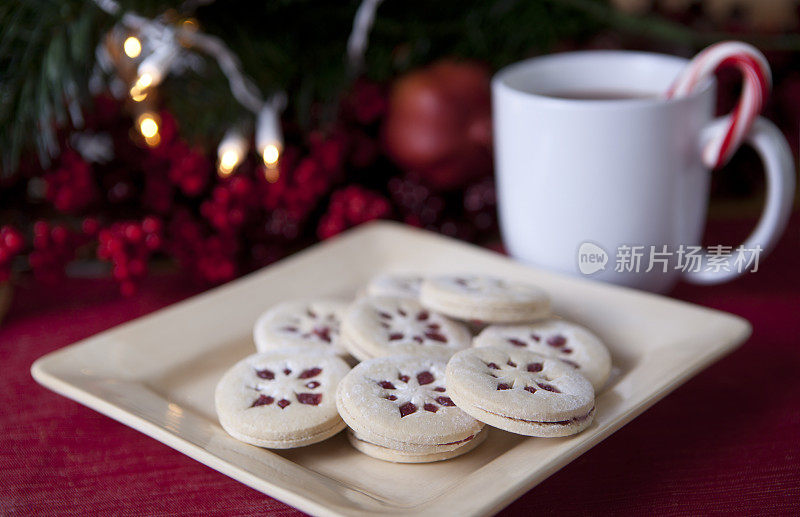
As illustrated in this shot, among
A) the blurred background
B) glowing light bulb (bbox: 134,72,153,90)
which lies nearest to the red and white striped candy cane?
the blurred background

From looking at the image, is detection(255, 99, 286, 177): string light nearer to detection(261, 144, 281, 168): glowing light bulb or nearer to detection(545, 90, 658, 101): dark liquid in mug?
detection(261, 144, 281, 168): glowing light bulb

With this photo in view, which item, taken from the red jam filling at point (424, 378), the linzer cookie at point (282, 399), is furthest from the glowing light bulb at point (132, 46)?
the red jam filling at point (424, 378)

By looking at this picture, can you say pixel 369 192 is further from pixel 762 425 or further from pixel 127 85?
pixel 762 425

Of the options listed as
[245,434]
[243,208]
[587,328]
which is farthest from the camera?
[243,208]

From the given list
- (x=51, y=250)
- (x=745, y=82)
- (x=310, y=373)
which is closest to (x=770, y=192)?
(x=745, y=82)

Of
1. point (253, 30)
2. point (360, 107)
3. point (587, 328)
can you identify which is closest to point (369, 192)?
point (360, 107)

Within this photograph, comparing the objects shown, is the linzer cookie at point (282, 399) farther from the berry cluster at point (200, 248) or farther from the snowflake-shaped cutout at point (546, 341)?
the berry cluster at point (200, 248)
